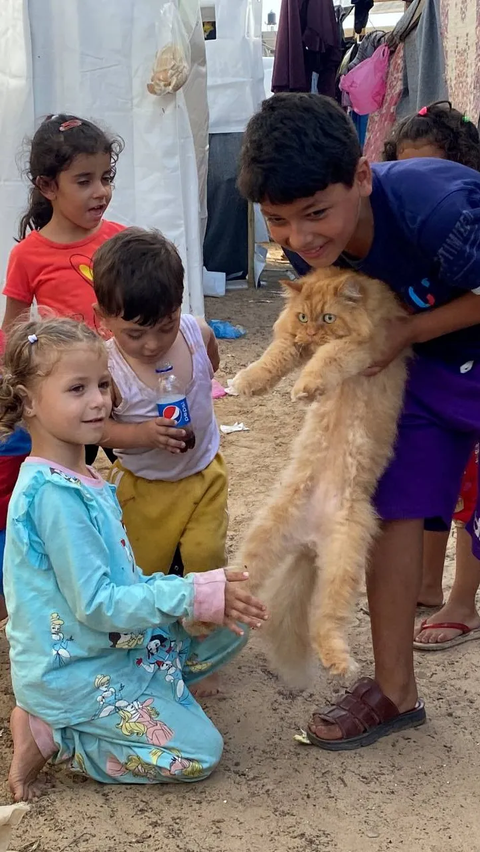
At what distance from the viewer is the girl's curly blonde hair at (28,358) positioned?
2074mm

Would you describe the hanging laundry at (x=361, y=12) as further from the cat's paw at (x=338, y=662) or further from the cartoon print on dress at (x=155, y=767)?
the cartoon print on dress at (x=155, y=767)

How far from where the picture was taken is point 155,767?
207 cm

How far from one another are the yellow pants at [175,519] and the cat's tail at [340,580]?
480 mm

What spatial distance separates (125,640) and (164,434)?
0.56 metres

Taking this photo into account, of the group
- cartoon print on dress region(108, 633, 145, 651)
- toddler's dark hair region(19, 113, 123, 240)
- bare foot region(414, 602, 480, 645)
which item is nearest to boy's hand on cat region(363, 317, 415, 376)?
cartoon print on dress region(108, 633, 145, 651)

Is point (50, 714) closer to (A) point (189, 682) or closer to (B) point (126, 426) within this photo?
(A) point (189, 682)

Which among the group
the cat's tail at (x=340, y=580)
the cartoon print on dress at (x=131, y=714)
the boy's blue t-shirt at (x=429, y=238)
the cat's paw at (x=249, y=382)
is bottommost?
the cartoon print on dress at (x=131, y=714)

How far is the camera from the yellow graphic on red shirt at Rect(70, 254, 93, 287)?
3057 mm

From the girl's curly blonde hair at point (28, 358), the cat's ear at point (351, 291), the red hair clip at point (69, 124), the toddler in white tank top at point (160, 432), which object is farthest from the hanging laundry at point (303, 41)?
the girl's curly blonde hair at point (28, 358)

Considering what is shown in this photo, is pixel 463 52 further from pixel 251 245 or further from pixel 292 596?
pixel 292 596

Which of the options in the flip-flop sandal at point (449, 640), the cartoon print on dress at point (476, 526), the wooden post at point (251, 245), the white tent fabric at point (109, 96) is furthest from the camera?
the wooden post at point (251, 245)

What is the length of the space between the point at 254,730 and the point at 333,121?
1608 mm

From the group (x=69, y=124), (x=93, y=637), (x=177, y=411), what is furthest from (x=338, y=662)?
(x=69, y=124)

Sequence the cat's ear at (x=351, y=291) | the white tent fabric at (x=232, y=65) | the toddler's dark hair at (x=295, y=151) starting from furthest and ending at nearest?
1. the white tent fabric at (x=232, y=65)
2. the cat's ear at (x=351, y=291)
3. the toddler's dark hair at (x=295, y=151)
